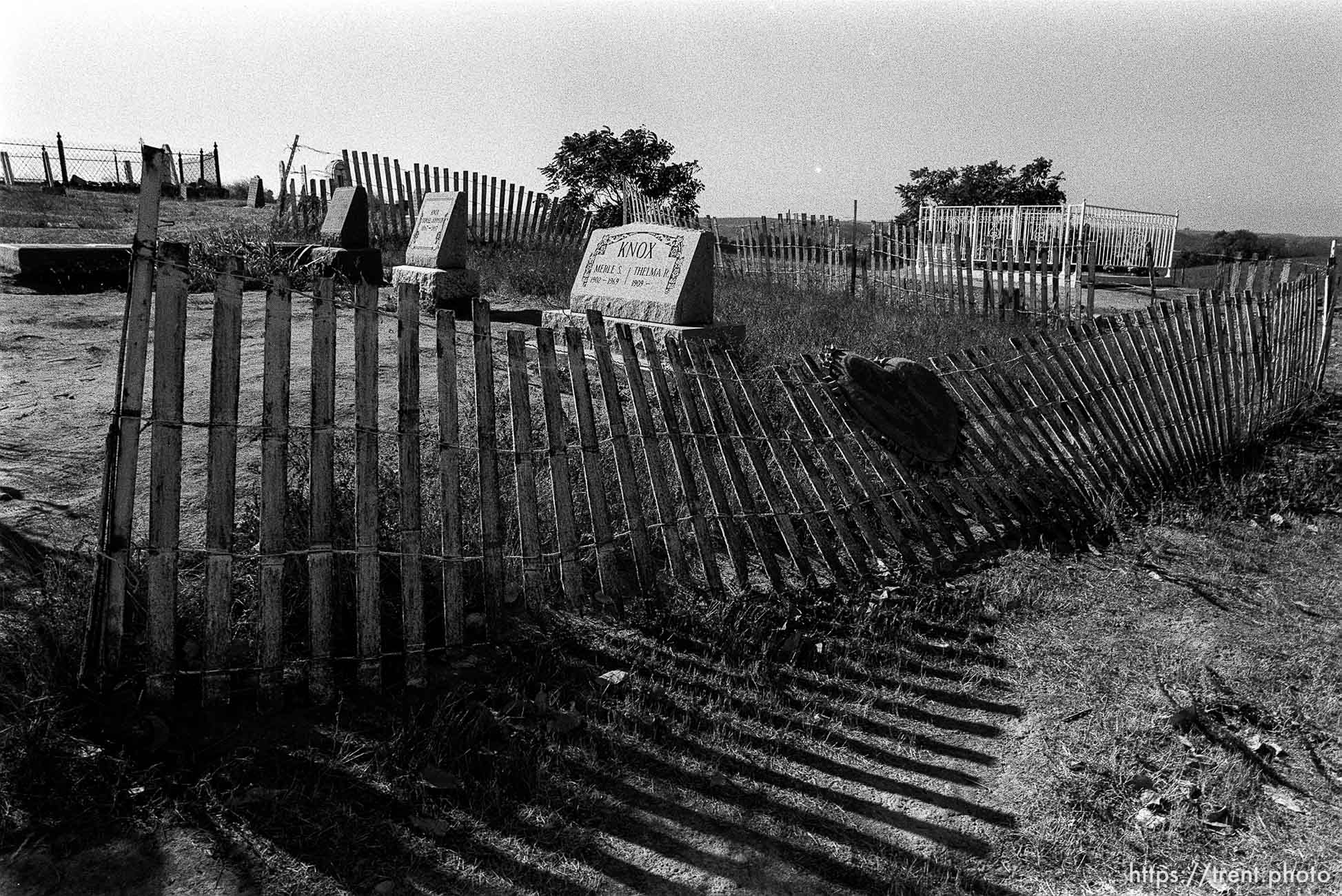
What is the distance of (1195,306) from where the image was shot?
6094mm

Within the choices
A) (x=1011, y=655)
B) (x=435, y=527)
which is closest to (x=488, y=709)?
(x=435, y=527)

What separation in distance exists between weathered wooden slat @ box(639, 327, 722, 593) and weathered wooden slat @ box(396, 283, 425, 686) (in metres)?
1.07

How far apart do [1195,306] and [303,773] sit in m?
6.09

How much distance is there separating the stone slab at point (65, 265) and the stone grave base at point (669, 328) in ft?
13.9

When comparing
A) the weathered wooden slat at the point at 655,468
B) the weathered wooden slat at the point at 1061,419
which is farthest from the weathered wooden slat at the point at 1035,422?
the weathered wooden slat at the point at 655,468

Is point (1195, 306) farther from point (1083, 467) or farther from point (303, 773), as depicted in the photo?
point (303, 773)

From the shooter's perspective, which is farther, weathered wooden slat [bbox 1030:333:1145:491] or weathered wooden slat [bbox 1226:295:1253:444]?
weathered wooden slat [bbox 1226:295:1253:444]

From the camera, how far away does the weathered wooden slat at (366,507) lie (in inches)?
117

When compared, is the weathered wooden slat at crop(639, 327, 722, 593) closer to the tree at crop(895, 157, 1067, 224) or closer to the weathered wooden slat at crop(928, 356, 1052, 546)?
the weathered wooden slat at crop(928, 356, 1052, 546)

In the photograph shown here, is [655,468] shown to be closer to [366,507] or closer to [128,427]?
[366,507]

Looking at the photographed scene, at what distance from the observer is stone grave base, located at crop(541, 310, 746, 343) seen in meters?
7.16

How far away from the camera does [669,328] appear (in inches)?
284

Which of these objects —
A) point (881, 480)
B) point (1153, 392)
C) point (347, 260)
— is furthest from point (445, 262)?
point (1153, 392)

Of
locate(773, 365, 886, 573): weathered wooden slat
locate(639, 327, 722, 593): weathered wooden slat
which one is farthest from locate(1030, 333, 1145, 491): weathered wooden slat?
locate(639, 327, 722, 593): weathered wooden slat
